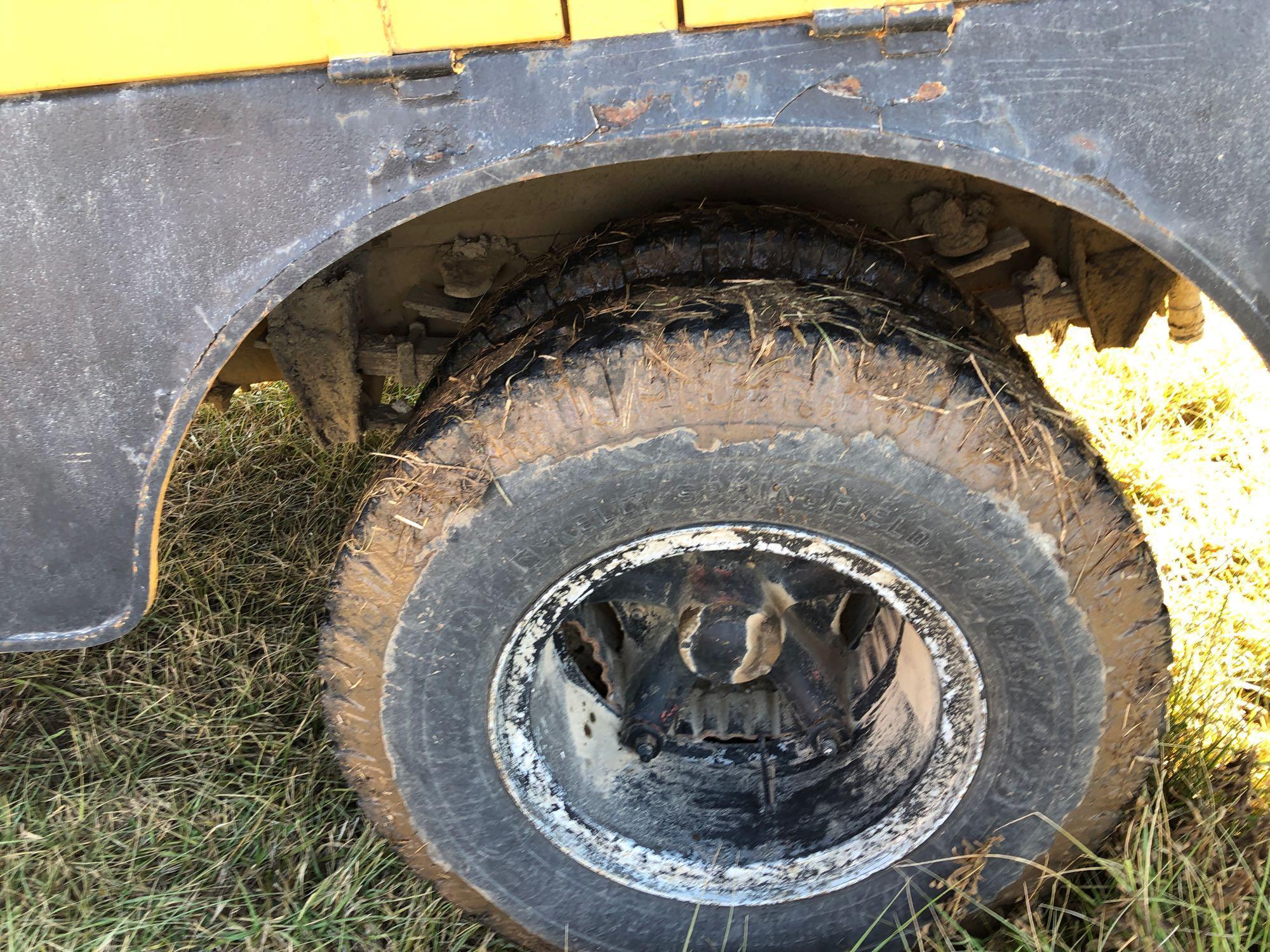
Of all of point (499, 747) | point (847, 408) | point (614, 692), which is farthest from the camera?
point (614, 692)

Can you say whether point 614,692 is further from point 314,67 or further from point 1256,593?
point 1256,593

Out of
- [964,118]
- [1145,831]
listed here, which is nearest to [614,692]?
[1145,831]

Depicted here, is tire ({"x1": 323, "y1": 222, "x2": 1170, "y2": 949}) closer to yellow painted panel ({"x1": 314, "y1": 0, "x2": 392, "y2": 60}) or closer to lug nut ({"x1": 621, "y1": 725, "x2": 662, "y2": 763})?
lug nut ({"x1": 621, "y1": 725, "x2": 662, "y2": 763})

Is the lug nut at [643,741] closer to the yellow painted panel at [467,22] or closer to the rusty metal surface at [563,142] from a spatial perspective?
the rusty metal surface at [563,142]

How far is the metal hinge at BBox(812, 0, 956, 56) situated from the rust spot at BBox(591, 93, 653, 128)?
0.69 ft

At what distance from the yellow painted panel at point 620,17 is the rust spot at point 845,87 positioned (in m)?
0.19

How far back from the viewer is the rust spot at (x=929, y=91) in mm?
1173

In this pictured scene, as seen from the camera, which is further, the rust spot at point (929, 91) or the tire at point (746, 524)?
the tire at point (746, 524)

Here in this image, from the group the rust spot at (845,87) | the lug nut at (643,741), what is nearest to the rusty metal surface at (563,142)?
the rust spot at (845,87)

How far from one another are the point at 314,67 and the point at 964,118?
0.77m

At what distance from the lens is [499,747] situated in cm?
174

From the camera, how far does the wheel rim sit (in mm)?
1630

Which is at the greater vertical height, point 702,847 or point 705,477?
point 705,477

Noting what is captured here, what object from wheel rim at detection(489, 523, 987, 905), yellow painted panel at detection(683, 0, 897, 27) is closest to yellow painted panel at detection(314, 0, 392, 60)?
yellow painted panel at detection(683, 0, 897, 27)
